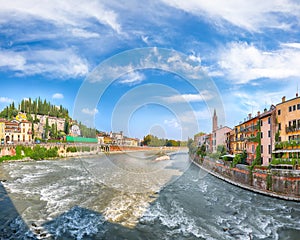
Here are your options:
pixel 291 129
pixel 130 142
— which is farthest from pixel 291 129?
pixel 130 142

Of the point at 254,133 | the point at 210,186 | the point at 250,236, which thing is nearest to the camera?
the point at 250,236

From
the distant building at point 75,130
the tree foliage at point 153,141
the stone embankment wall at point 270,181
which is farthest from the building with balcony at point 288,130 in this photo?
the tree foliage at point 153,141

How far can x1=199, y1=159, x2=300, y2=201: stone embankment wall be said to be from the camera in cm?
1486

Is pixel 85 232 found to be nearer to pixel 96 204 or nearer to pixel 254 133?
pixel 96 204

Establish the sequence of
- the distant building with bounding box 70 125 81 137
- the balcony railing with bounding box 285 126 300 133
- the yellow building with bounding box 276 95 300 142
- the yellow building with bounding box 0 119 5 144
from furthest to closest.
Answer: the distant building with bounding box 70 125 81 137 → the yellow building with bounding box 0 119 5 144 → the yellow building with bounding box 276 95 300 142 → the balcony railing with bounding box 285 126 300 133

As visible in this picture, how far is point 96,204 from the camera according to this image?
13.9 meters

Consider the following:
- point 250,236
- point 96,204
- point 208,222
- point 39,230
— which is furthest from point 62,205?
point 250,236

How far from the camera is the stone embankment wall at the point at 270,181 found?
48.8 feet

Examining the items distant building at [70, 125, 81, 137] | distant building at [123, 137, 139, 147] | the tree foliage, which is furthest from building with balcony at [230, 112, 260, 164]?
the tree foliage

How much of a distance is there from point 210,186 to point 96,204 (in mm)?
10572

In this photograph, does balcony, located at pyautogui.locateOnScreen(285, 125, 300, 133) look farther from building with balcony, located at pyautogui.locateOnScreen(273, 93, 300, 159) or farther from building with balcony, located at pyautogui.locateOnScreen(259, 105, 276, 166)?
building with balcony, located at pyautogui.locateOnScreen(259, 105, 276, 166)

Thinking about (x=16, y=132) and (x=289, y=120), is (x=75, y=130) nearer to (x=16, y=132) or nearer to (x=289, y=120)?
(x=16, y=132)

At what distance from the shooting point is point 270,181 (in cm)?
1622

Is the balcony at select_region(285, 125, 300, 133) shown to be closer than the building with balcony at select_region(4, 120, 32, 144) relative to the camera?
Yes
